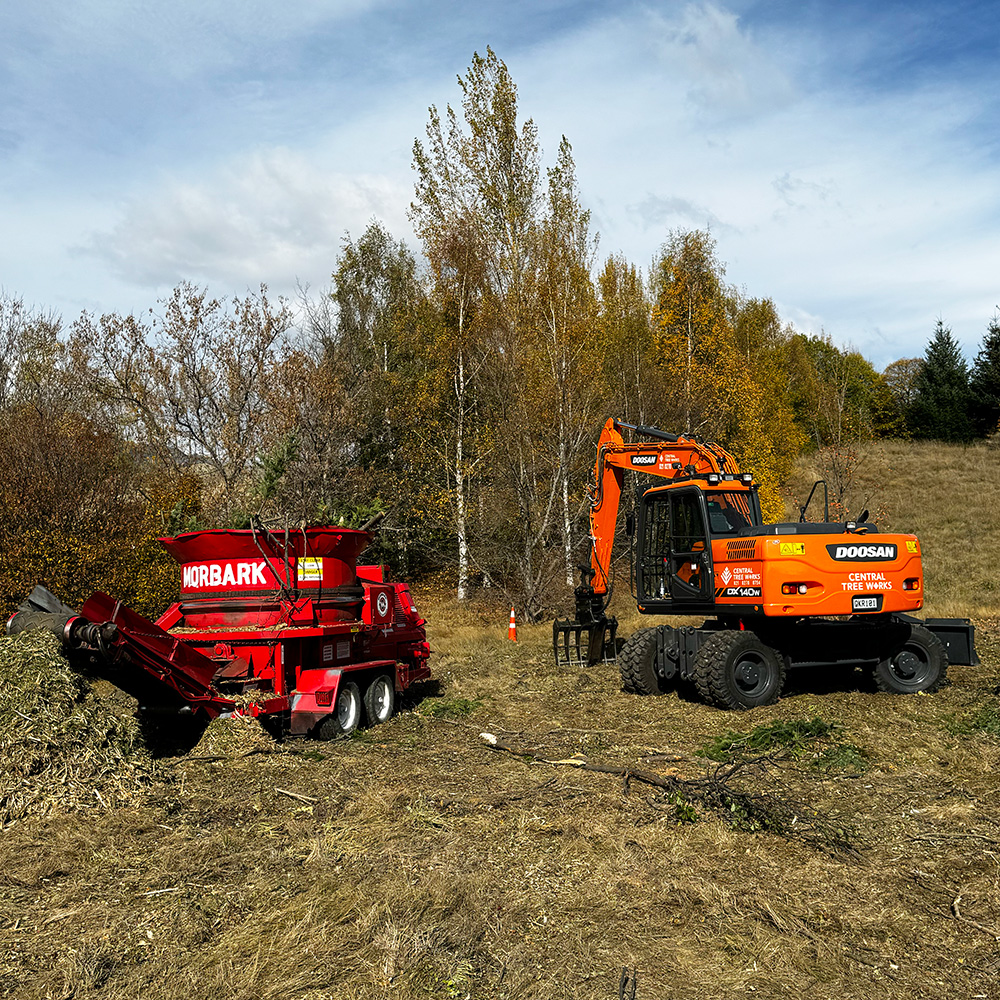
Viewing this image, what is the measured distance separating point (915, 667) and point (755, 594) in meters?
2.76

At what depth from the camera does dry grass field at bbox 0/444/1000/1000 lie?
4074 mm

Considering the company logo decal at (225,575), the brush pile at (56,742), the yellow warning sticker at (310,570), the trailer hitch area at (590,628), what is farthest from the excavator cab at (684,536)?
the brush pile at (56,742)

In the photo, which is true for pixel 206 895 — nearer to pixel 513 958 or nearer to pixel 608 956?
pixel 513 958

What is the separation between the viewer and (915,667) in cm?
1154

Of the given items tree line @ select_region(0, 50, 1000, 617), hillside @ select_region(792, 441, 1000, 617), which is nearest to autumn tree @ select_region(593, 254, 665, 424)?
tree line @ select_region(0, 50, 1000, 617)

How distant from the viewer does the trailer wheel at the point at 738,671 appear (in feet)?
34.4

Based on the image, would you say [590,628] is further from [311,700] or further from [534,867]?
[534,867]

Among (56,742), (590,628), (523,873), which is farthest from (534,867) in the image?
(590,628)

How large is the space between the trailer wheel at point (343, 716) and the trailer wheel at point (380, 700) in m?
0.25

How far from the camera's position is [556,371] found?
20250 millimetres

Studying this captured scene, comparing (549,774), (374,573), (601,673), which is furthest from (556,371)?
(549,774)

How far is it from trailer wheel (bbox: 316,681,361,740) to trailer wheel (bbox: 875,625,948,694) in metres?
6.76

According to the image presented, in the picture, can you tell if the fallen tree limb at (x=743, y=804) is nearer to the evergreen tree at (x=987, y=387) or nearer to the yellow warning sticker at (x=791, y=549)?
the yellow warning sticker at (x=791, y=549)

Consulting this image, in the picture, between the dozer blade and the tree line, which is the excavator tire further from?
the tree line
